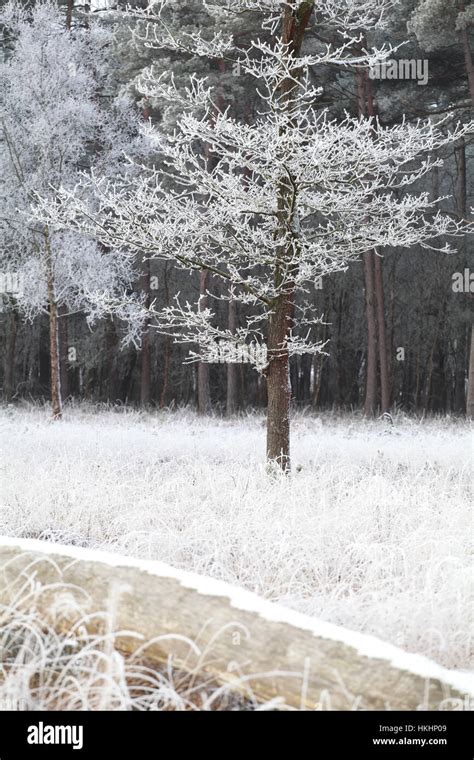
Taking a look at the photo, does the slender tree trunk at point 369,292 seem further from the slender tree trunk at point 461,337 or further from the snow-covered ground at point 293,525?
the snow-covered ground at point 293,525

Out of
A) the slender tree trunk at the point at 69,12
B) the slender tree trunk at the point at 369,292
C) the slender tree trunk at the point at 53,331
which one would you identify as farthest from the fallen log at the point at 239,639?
the slender tree trunk at the point at 69,12

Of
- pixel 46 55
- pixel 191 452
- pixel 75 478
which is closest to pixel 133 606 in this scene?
pixel 75 478

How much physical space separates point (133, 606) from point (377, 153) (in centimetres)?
503

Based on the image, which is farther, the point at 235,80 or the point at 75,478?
the point at 235,80

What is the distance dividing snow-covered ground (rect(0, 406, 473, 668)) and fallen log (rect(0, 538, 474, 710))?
0.67 metres

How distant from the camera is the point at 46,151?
15.4m

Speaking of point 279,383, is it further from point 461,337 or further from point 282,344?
point 461,337

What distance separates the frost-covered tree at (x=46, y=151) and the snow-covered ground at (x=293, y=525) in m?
5.84

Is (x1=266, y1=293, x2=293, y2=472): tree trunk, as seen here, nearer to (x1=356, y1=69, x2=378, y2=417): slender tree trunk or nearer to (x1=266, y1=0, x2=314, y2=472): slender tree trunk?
(x1=266, y1=0, x2=314, y2=472): slender tree trunk

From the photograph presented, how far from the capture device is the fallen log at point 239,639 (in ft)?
9.46

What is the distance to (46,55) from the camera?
15.2m

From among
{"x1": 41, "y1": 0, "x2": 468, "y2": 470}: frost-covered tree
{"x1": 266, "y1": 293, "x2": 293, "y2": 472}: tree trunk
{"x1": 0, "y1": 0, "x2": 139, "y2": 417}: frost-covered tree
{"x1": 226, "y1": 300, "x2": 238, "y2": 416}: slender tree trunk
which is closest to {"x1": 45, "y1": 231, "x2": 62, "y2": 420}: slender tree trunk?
{"x1": 0, "y1": 0, "x2": 139, "y2": 417}: frost-covered tree

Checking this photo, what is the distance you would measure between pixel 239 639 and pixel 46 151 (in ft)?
46.5

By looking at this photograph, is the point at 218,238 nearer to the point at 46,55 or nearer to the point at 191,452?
the point at 191,452
